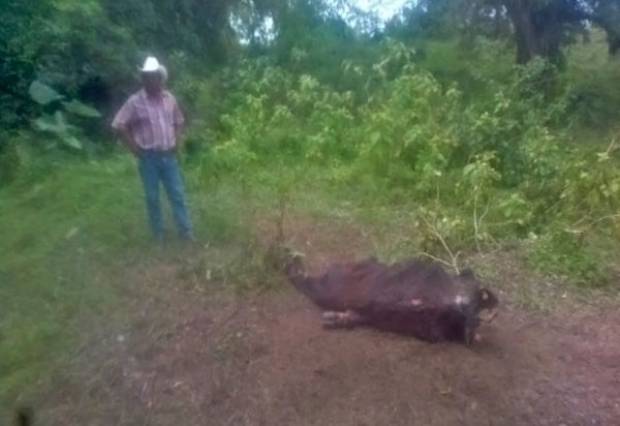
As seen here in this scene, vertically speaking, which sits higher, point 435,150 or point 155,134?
point 155,134

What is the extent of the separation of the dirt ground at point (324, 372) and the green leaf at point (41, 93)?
20.1 feet

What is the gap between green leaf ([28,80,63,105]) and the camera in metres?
12.3

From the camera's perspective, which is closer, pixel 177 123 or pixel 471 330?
pixel 471 330

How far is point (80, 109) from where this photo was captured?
12.6m

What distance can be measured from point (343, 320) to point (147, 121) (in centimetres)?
265

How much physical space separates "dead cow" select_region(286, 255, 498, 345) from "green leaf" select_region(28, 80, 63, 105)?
665 centimetres

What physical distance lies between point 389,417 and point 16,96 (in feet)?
28.4

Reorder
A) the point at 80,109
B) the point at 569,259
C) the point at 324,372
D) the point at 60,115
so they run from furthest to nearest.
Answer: the point at 80,109
the point at 60,115
the point at 569,259
the point at 324,372

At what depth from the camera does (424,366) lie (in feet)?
18.9

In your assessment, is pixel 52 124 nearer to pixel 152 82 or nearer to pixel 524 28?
pixel 152 82

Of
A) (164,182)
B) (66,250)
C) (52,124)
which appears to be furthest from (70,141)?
(164,182)

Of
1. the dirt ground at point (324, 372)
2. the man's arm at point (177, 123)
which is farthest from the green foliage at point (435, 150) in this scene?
the man's arm at point (177, 123)

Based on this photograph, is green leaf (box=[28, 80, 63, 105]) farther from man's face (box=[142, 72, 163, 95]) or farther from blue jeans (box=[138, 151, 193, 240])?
man's face (box=[142, 72, 163, 95])

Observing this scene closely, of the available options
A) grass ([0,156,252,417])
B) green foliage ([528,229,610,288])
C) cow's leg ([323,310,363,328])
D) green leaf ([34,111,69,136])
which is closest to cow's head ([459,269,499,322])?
cow's leg ([323,310,363,328])
